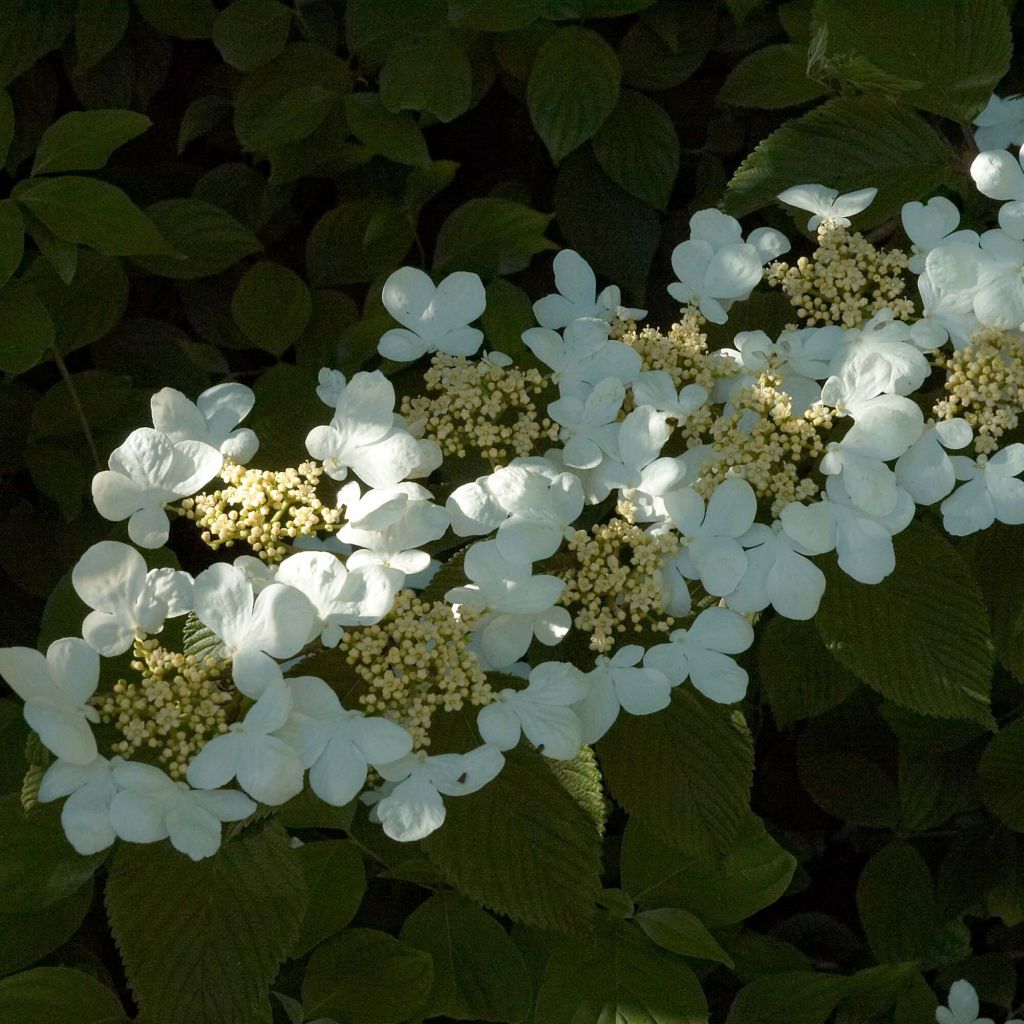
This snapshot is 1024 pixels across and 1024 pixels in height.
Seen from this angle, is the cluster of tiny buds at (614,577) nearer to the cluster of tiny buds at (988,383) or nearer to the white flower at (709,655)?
the white flower at (709,655)

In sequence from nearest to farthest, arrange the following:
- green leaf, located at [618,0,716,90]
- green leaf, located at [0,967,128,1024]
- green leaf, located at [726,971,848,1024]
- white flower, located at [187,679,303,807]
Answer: white flower, located at [187,679,303,807] → green leaf, located at [0,967,128,1024] → green leaf, located at [726,971,848,1024] → green leaf, located at [618,0,716,90]

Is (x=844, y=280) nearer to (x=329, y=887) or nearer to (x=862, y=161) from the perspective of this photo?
(x=862, y=161)

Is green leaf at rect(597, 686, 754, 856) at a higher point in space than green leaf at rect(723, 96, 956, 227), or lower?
lower

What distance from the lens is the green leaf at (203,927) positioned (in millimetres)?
589

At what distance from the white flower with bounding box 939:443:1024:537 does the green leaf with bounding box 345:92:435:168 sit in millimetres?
619

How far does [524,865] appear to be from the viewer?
0.62m

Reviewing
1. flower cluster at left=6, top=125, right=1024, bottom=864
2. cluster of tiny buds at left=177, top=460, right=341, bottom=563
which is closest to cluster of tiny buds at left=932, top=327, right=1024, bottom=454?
flower cluster at left=6, top=125, right=1024, bottom=864

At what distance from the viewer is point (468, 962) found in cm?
83

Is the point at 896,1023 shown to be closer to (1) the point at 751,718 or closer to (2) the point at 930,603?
(1) the point at 751,718

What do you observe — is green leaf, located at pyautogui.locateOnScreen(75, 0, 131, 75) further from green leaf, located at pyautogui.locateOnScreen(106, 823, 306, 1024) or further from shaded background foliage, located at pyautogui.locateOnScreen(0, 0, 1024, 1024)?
green leaf, located at pyautogui.locateOnScreen(106, 823, 306, 1024)

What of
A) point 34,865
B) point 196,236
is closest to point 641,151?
point 196,236

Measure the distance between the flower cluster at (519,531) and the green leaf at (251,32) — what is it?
0.48 meters

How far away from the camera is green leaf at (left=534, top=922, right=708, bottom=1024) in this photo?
0.77 m

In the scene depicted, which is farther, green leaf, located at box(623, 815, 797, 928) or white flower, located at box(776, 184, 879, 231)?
green leaf, located at box(623, 815, 797, 928)
